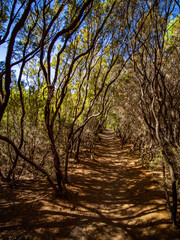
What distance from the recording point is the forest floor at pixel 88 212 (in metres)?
3.96

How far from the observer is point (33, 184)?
6836 mm

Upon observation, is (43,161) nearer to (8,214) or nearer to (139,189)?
(8,214)

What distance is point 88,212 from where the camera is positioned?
5.11 metres

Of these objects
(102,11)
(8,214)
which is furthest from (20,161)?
(102,11)

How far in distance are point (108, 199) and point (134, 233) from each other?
218cm

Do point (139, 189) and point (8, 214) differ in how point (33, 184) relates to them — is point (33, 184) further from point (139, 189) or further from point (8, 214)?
point (139, 189)

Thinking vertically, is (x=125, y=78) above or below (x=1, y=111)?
above

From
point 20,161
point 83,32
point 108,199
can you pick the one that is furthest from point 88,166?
point 83,32

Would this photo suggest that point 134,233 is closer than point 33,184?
Yes

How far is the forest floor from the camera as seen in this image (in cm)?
396

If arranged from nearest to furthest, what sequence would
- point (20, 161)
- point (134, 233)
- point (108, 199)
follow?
point (134, 233) < point (108, 199) < point (20, 161)

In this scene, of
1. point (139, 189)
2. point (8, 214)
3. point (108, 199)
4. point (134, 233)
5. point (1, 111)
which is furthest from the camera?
point (139, 189)

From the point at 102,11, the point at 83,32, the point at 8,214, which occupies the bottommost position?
the point at 8,214

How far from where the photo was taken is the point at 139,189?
6.46 metres
